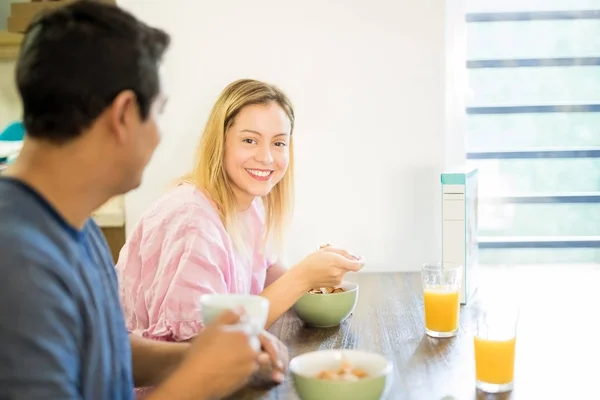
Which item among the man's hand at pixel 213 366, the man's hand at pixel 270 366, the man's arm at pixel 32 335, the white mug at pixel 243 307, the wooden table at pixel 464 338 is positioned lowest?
the wooden table at pixel 464 338

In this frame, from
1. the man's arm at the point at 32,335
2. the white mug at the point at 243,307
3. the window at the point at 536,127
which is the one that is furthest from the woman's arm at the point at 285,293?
the window at the point at 536,127

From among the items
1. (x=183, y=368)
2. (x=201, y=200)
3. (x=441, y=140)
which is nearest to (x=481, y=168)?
(x=441, y=140)

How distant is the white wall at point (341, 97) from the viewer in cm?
215

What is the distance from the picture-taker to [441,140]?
217cm

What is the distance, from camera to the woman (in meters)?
1.47

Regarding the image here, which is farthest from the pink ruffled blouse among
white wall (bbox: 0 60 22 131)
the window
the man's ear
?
white wall (bbox: 0 60 22 131)

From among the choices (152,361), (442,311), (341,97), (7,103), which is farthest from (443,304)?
(7,103)

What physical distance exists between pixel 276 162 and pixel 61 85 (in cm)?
93

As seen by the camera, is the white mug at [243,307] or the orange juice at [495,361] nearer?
the white mug at [243,307]

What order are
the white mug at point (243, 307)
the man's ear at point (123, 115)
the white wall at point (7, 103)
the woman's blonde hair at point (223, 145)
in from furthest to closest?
the white wall at point (7, 103)
the woman's blonde hair at point (223, 145)
the white mug at point (243, 307)
the man's ear at point (123, 115)

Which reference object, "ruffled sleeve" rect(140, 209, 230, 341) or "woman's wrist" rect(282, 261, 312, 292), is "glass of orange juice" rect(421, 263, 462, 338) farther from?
"ruffled sleeve" rect(140, 209, 230, 341)

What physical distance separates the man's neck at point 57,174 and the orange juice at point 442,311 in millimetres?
832

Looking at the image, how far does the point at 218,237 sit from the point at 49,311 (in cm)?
75

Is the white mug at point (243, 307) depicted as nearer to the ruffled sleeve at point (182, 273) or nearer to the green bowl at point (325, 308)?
the ruffled sleeve at point (182, 273)
